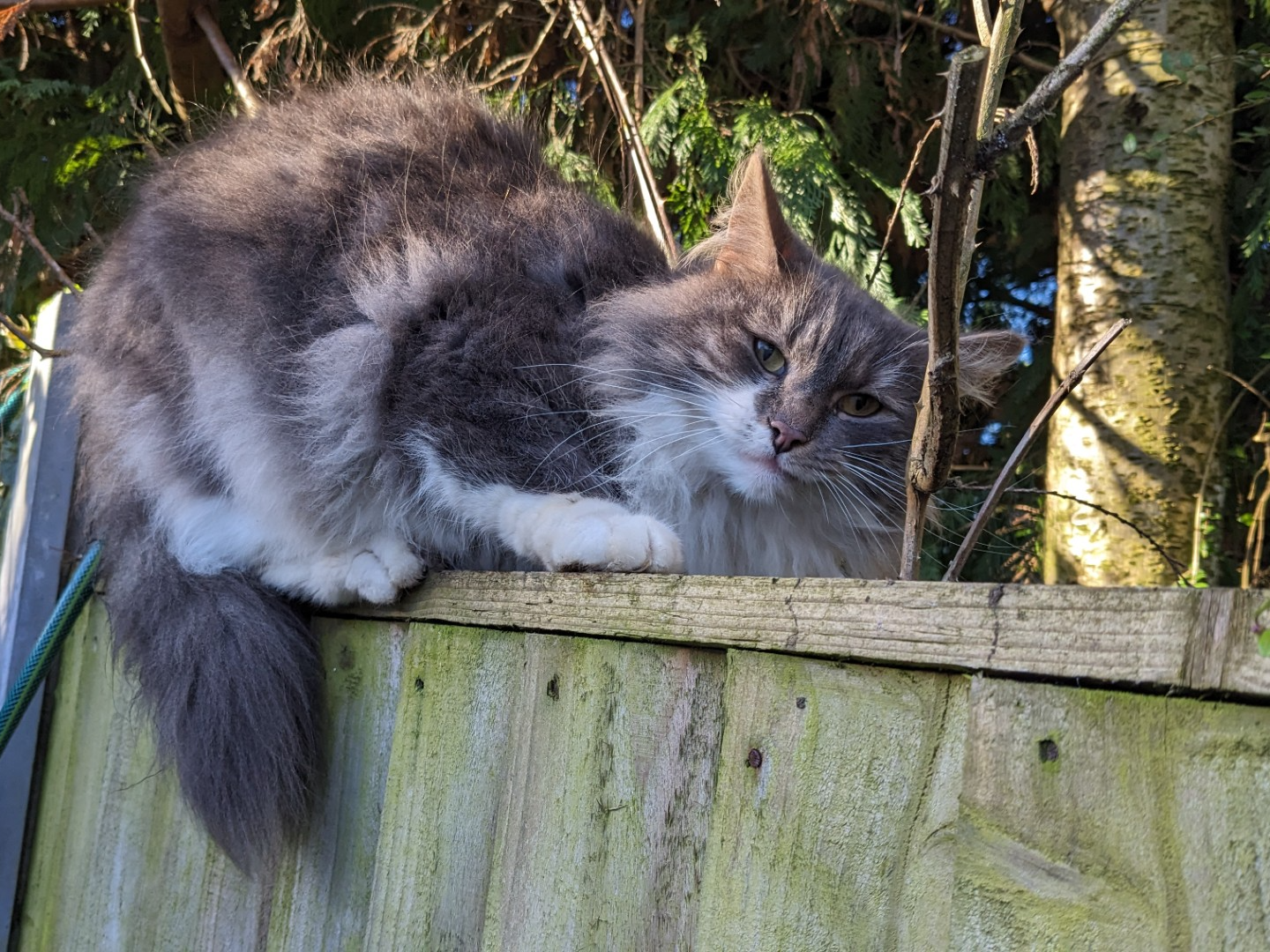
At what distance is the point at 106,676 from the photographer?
2.16 m

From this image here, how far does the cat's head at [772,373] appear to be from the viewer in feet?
5.72

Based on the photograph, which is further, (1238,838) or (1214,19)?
(1214,19)

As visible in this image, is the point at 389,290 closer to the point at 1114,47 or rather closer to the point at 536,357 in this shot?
the point at 536,357

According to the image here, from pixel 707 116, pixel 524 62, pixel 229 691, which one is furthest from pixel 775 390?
pixel 524 62

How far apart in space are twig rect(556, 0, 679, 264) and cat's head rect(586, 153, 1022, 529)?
461 mm

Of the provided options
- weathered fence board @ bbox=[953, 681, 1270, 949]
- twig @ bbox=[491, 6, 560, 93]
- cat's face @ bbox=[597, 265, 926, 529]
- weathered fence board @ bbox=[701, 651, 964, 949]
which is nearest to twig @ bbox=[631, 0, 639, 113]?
twig @ bbox=[491, 6, 560, 93]

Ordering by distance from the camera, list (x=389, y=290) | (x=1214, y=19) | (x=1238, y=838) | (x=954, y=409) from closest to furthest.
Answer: (x=1238, y=838)
(x=954, y=409)
(x=389, y=290)
(x=1214, y=19)

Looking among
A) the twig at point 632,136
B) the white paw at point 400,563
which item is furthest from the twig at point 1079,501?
the twig at point 632,136

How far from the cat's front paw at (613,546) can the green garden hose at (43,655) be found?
109cm

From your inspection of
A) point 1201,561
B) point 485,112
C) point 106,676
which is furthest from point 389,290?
point 1201,561

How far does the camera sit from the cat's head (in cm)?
174

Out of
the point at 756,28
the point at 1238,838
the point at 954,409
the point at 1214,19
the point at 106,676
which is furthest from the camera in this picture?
the point at 756,28

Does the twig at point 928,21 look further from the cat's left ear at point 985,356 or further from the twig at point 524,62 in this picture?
the cat's left ear at point 985,356

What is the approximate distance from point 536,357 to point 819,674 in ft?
3.53
